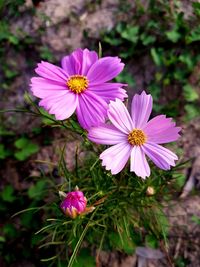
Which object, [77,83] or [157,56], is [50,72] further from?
[157,56]

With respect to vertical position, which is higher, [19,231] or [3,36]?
[3,36]

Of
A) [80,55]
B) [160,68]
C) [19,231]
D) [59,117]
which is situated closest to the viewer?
[59,117]

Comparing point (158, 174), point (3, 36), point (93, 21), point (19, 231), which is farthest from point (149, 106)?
point (3, 36)

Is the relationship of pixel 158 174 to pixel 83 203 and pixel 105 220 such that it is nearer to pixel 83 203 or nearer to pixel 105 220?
pixel 105 220

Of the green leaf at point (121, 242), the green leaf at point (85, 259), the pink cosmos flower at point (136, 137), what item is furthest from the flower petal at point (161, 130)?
the green leaf at point (85, 259)

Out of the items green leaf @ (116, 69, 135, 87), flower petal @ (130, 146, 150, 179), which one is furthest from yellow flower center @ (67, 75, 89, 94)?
green leaf @ (116, 69, 135, 87)

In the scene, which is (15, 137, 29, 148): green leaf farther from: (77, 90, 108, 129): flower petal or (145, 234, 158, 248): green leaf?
(77, 90, 108, 129): flower petal
